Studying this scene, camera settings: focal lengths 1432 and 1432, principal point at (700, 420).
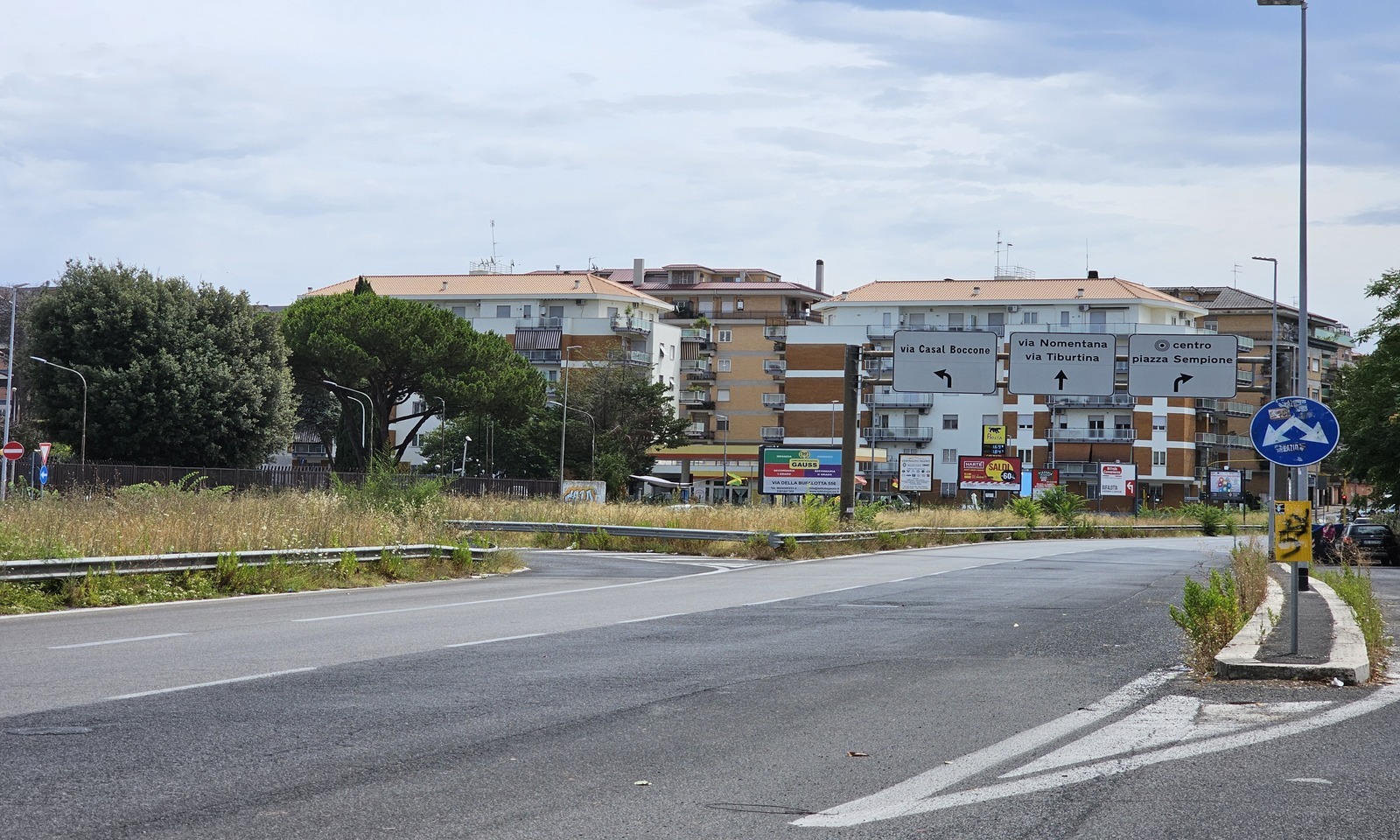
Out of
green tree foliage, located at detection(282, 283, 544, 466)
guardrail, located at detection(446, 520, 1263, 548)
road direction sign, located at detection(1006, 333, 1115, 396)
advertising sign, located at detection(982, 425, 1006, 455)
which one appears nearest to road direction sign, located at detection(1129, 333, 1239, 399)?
road direction sign, located at detection(1006, 333, 1115, 396)

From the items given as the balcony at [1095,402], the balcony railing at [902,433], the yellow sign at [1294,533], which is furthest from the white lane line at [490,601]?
the balcony railing at [902,433]

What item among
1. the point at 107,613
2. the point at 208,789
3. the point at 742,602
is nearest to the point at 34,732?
the point at 208,789

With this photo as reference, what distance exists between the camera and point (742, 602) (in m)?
18.8

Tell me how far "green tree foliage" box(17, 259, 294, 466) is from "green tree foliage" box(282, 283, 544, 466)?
14.1 meters

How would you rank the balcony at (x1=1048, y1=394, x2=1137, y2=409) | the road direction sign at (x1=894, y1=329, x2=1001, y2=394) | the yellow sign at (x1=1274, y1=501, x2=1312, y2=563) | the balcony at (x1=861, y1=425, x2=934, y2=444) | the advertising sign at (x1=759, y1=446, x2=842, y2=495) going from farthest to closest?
the balcony at (x1=861, y1=425, x2=934, y2=444), the balcony at (x1=1048, y1=394, x2=1137, y2=409), the advertising sign at (x1=759, y1=446, x2=842, y2=495), the road direction sign at (x1=894, y1=329, x2=1001, y2=394), the yellow sign at (x1=1274, y1=501, x2=1312, y2=563)

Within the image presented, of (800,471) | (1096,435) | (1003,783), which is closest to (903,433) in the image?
(1096,435)

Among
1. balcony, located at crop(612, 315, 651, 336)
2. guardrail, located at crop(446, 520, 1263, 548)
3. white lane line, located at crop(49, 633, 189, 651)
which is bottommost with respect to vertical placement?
guardrail, located at crop(446, 520, 1263, 548)

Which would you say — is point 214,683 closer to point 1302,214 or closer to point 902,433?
point 1302,214

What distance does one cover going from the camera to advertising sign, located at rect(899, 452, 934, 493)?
2611 inches

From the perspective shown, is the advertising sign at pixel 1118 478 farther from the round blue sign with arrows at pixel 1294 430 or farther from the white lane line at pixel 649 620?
the round blue sign with arrows at pixel 1294 430

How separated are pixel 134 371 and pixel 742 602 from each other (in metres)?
44.4

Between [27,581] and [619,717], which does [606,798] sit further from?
[27,581]

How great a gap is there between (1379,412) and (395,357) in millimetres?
47332

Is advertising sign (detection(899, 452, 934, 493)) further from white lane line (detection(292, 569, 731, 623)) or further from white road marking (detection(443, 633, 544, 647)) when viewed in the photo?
white road marking (detection(443, 633, 544, 647))
